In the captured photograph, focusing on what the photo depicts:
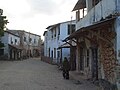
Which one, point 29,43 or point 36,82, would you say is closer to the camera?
point 36,82

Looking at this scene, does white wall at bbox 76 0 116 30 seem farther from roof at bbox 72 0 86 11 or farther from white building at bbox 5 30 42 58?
white building at bbox 5 30 42 58

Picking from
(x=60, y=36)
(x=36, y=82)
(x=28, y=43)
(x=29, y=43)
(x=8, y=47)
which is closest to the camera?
(x=36, y=82)

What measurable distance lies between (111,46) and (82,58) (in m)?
12.3

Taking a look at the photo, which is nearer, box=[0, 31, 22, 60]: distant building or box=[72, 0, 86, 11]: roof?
box=[72, 0, 86, 11]: roof

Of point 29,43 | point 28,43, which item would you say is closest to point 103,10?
point 28,43

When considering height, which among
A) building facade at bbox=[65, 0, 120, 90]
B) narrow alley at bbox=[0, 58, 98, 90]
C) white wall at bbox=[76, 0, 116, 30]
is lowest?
narrow alley at bbox=[0, 58, 98, 90]

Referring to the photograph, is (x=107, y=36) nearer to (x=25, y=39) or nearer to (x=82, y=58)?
(x=82, y=58)

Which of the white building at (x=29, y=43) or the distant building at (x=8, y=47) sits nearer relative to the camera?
the distant building at (x=8, y=47)

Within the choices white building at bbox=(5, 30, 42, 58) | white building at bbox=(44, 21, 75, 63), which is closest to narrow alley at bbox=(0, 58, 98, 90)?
white building at bbox=(44, 21, 75, 63)

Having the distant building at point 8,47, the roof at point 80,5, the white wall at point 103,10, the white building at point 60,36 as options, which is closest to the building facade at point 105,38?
the white wall at point 103,10

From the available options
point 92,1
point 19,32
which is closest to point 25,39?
point 19,32

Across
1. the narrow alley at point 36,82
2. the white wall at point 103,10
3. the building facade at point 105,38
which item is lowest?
the narrow alley at point 36,82

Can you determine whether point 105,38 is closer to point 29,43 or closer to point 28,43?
point 28,43

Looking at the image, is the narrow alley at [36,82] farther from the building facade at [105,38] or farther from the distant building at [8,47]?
the distant building at [8,47]
